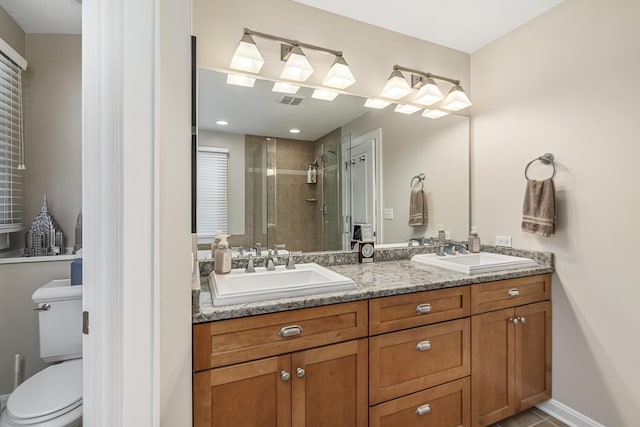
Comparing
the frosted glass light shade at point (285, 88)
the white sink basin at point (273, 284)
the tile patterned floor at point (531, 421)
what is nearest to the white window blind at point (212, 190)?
the white sink basin at point (273, 284)

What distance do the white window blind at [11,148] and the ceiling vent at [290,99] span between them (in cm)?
118

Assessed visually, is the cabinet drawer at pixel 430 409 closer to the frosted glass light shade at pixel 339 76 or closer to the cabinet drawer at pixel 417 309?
the cabinet drawer at pixel 417 309

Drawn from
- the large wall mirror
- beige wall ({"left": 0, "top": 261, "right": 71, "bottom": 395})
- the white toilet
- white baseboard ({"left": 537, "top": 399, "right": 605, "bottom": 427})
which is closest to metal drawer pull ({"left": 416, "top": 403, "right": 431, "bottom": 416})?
the large wall mirror

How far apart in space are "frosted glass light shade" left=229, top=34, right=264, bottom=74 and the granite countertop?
3.94 ft

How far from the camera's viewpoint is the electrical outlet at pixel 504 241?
218cm

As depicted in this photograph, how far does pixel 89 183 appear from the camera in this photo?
2.85ft

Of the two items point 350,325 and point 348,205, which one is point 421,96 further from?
point 350,325

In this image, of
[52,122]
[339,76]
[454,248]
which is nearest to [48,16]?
[52,122]

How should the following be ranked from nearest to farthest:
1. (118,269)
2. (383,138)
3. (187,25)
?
(118,269), (187,25), (383,138)

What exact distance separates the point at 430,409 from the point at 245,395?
3.08ft

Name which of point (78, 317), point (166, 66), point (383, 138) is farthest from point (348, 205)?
point (78, 317)

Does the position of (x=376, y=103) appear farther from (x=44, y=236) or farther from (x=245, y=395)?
(x=44, y=236)

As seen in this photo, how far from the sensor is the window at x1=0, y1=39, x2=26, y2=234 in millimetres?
1244

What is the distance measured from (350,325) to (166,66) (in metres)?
1.18
